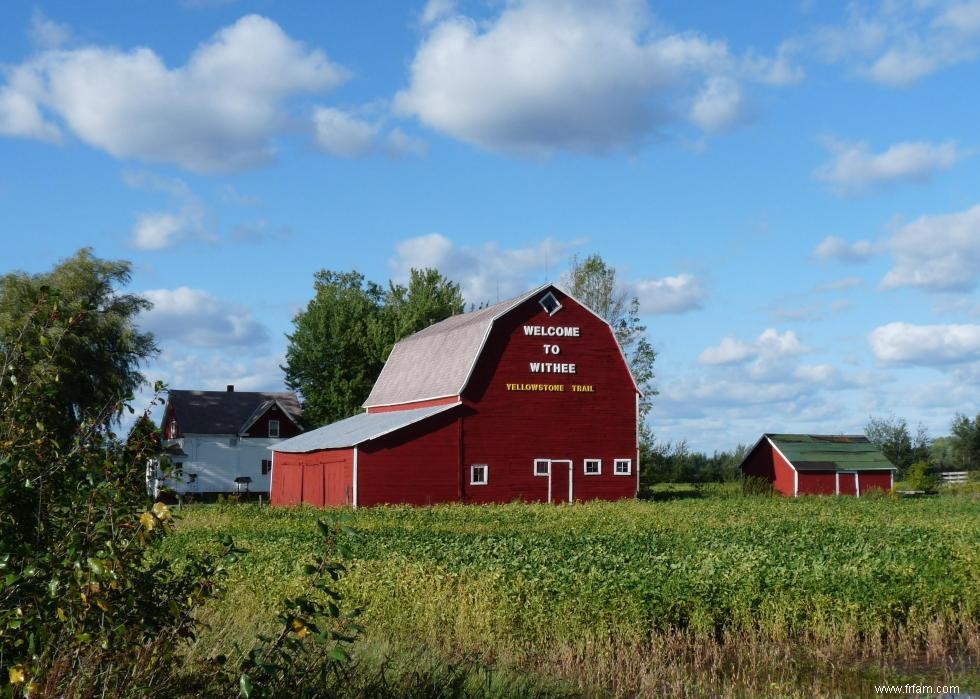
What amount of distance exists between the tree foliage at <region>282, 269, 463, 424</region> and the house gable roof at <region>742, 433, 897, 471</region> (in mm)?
21437

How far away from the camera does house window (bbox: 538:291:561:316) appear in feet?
130

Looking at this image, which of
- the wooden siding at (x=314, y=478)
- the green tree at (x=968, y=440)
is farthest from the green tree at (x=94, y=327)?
the green tree at (x=968, y=440)

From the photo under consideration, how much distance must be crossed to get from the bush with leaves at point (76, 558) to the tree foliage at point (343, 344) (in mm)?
52090

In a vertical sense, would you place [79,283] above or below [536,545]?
above

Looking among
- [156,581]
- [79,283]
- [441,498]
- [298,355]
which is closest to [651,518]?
[441,498]

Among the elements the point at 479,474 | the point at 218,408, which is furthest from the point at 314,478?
the point at 218,408

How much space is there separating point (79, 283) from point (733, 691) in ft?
136

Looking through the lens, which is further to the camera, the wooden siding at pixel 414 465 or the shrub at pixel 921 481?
the shrub at pixel 921 481

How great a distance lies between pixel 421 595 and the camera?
41.6 feet

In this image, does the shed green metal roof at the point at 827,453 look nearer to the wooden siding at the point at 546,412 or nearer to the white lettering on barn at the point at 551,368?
the wooden siding at the point at 546,412

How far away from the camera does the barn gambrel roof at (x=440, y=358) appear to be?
3869 cm

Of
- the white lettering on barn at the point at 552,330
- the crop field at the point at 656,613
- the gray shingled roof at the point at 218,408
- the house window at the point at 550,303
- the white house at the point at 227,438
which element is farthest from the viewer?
the gray shingled roof at the point at 218,408

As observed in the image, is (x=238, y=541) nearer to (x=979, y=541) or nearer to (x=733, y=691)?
(x=733, y=691)

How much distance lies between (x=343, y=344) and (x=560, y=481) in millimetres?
23640
